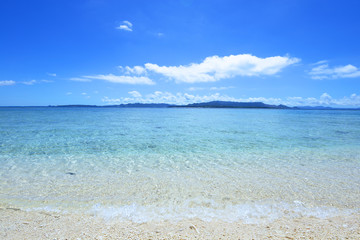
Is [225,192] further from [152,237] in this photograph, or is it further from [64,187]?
[64,187]

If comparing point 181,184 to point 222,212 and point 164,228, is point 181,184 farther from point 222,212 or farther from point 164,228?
point 164,228

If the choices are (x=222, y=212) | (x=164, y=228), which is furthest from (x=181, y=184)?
(x=164, y=228)

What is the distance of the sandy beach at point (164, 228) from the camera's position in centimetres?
459

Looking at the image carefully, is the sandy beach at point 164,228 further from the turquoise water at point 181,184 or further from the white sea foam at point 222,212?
the turquoise water at point 181,184

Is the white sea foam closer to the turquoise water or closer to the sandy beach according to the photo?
the turquoise water

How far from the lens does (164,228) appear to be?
496 centimetres

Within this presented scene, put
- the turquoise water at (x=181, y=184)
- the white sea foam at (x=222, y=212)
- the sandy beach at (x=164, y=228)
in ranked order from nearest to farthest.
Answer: the sandy beach at (x=164, y=228)
the white sea foam at (x=222, y=212)
the turquoise water at (x=181, y=184)

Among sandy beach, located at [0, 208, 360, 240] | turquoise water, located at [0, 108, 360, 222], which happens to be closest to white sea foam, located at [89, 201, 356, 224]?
turquoise water, located at [0, 108, 360, 222]

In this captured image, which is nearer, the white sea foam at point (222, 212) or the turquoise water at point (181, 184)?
the white sea foam at point (222, 212)

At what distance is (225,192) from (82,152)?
10.4 m

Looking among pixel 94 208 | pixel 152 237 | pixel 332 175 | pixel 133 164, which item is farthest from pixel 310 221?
pixel 133 164

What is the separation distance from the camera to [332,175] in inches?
349

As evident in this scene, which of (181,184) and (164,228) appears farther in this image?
(181,184)

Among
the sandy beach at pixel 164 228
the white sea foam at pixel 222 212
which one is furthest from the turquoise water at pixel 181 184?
the sandy beach at pixel 164 228
